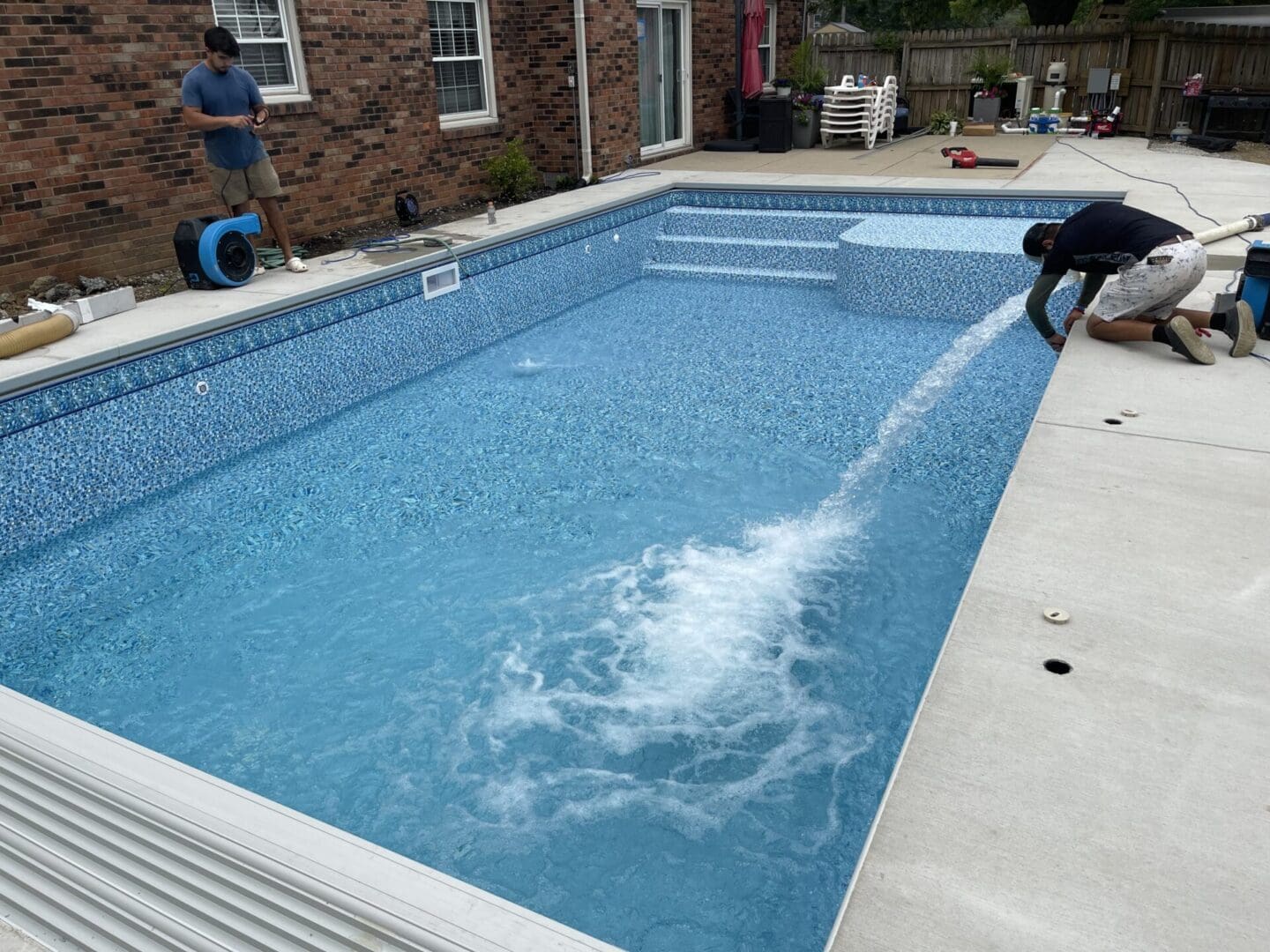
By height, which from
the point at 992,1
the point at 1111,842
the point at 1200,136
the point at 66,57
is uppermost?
the point at 992,1

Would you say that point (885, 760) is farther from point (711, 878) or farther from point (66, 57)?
point (66, 57)

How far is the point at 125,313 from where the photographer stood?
197 inches

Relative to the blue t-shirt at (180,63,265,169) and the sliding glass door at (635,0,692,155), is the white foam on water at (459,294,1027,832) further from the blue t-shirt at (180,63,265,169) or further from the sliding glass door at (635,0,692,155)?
the sliding glass door at (635,0,692,155)

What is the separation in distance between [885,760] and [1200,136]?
34.7ft

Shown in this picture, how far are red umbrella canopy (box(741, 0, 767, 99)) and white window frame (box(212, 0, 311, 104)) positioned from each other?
21.2 ft

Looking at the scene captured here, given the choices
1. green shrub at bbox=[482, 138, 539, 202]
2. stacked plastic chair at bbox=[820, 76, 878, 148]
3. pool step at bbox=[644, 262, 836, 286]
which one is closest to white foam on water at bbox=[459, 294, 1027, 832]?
pool step at bbox=[644, 262, 836, 286]

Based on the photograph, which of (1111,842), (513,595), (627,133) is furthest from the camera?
(627,133)

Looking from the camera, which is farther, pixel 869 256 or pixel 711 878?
pixel 869 256

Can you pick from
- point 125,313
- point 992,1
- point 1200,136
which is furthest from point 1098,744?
point 992,1

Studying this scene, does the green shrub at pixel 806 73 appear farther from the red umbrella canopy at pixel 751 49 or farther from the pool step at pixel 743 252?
the pool step at pixel 743 252

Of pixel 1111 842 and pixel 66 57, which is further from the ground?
pixel 66 57

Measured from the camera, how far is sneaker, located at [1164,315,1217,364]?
148 inches

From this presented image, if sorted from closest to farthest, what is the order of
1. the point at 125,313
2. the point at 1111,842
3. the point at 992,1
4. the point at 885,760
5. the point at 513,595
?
the point at 1111,842, the point at 885,760, the point at 513,595, the point at 125,313, the point at 992,1

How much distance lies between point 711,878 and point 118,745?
1359mm
